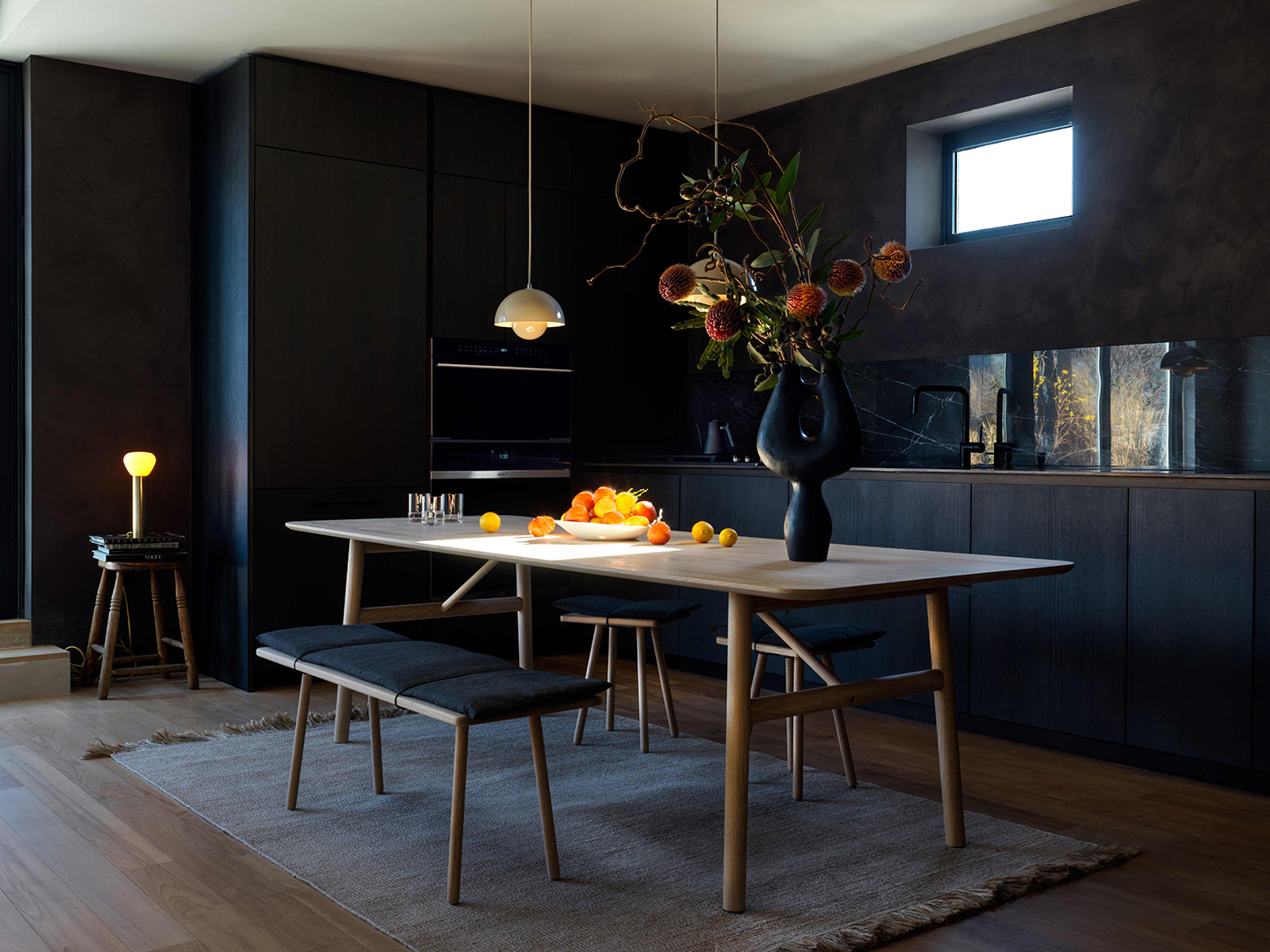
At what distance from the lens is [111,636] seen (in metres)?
4.64

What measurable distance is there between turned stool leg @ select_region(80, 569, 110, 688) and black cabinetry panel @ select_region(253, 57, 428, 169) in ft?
6.49

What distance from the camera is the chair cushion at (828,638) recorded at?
317 centimetres

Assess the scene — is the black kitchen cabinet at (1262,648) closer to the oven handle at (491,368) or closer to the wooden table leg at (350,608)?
the wooden table leg at (350,608)

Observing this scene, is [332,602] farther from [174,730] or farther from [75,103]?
[75,103]

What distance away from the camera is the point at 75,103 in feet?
16.4

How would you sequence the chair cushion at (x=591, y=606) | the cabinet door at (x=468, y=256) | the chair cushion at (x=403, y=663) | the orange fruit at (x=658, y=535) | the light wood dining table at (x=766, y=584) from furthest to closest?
1. the cabinet door at (x=468, y=256)
2. the chair cushion at (x=591, y=606)
3. the orange fruit at (x=658, y=535)
4. the chair cushion at (x=403, y=663)
5. the light wood dining table at (x=766, y=584)

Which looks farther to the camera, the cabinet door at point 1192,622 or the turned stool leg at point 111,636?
the turned stool leg at point 111,636

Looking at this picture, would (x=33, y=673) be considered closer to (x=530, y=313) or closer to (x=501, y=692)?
(x=530, y=313)

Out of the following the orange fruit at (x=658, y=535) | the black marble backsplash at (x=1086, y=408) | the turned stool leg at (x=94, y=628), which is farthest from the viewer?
the turned stool leg at (x=94, y=628)

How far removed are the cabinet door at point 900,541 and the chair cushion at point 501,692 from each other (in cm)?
184

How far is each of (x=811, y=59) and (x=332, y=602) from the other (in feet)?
10.1

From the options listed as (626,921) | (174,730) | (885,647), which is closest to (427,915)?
(626,921)

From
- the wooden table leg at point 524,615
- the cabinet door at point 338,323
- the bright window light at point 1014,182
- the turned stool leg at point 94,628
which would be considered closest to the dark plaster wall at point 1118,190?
the bright window light at point 1014,182

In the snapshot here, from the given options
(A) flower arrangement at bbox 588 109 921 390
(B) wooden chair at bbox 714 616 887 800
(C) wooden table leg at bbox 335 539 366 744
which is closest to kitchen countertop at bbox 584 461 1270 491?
(B) wooden chair at bbox 714 616 887 800
